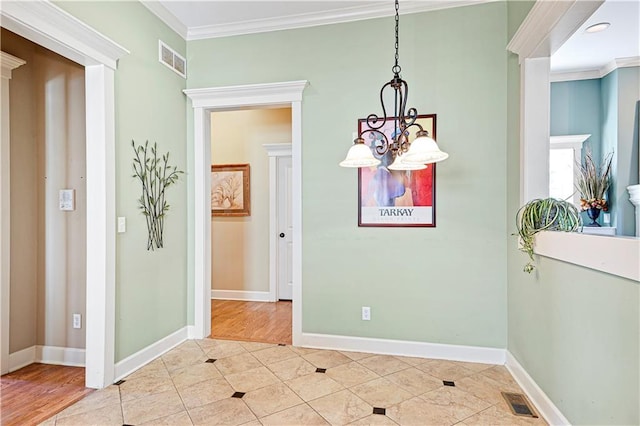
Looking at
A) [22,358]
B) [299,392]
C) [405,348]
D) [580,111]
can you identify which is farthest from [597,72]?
[22,358]

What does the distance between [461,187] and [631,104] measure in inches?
87.0

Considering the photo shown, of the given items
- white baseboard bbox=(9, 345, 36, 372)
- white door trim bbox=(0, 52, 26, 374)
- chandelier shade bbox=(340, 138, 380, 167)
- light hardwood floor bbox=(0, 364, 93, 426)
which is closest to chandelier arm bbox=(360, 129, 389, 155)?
chandelier shade bbox=(340, 138, 380, 167)

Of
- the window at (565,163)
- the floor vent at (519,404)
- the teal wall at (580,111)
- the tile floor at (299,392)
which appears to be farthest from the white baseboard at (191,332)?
the teal wall at (580,111)

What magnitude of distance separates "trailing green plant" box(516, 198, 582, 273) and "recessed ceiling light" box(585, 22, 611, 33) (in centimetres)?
211

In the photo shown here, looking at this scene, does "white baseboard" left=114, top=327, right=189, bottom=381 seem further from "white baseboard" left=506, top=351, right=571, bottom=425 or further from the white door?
"white baseboard" left=506, top=351, right=571, bottom=425

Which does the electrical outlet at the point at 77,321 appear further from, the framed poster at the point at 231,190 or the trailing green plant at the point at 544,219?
the trailing green plant at the point at 544,219

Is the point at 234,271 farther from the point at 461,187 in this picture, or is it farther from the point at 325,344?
the point at 461,187

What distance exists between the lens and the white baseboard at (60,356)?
8.94ft

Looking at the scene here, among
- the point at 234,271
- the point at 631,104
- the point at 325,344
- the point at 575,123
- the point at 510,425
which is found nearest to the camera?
the point at 510,425

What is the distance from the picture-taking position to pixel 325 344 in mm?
3066

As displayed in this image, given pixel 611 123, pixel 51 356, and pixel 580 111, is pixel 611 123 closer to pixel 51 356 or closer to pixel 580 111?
pixel 580 111

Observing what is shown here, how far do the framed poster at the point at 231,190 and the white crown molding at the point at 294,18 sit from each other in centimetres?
196

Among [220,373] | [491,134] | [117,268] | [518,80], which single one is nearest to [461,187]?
[491,134]

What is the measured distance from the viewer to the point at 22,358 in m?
2.69
